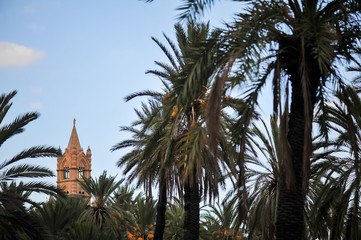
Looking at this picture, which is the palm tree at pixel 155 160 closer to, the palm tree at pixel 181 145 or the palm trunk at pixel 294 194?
the palm tree at pixel 181 145

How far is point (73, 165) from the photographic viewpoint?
123562 mm

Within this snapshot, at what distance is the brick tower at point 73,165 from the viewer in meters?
123

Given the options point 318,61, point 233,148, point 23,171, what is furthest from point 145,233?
point 318,61

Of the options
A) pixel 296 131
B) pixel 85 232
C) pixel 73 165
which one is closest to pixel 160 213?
pixel 85 232

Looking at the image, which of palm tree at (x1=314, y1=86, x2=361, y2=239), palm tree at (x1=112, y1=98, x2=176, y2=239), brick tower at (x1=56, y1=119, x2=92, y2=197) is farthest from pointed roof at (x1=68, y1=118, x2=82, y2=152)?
palm tree at (x1=314, y1=86, x2=361, y2=239)

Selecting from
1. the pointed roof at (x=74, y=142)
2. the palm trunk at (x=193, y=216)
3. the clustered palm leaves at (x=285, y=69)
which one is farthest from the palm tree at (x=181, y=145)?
the pointed roof at (x=74, y=142)

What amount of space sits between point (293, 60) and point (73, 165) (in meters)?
114

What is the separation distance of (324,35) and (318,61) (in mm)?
553

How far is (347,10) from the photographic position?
13.4 m

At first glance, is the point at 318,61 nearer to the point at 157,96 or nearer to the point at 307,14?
the point at 307,14

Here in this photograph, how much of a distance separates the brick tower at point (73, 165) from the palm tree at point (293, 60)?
11087 cm

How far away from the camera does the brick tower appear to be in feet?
405

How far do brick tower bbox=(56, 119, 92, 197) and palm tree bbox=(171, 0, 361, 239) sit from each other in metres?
111

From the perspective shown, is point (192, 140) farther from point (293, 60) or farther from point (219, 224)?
point (219, 224)
